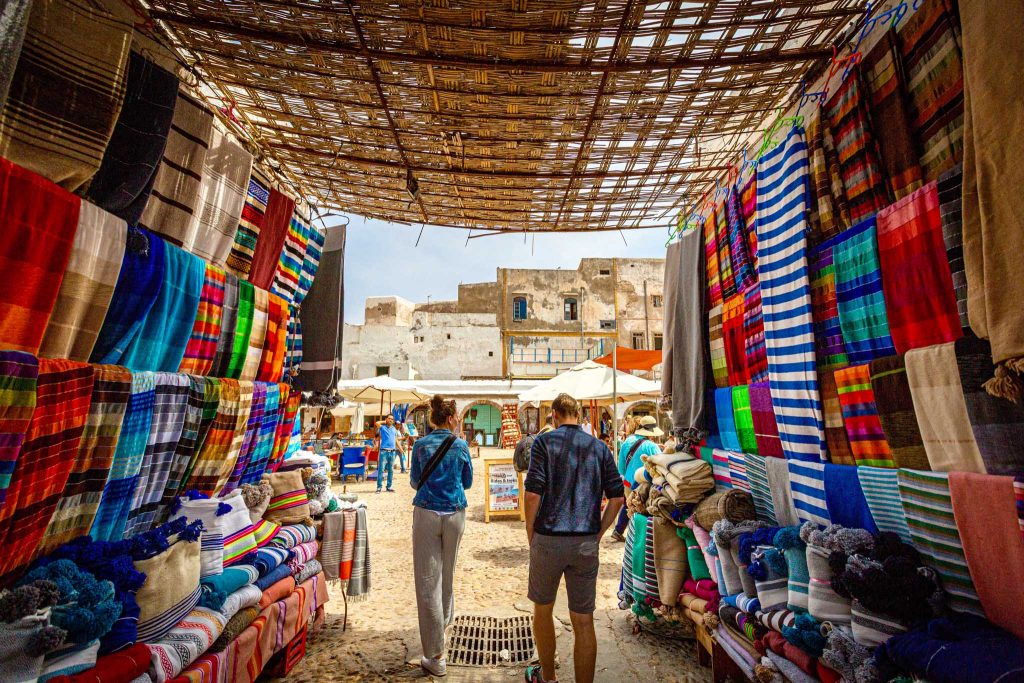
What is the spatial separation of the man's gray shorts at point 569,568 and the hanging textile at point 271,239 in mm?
2690

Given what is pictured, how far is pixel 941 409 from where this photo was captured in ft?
6.05

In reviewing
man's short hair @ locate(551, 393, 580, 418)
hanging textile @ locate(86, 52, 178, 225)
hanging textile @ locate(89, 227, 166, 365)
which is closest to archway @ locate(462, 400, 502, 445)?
man's short hair @ locate(551, 393, 580, 418)

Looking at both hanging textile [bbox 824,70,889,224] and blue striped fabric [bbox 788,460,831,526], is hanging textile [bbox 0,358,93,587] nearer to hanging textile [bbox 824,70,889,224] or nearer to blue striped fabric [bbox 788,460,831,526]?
blue striped fabric [bbox 788,460,831,526]

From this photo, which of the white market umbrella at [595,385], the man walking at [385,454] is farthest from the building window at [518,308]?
the white market umbrella at [595,385]

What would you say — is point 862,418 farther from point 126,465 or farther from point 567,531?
point 126,465

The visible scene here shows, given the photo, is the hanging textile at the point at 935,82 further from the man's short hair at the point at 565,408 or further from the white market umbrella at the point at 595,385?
the white market umbrella at the point at 595,385

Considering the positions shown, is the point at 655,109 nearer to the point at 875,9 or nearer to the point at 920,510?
the point at 875,9

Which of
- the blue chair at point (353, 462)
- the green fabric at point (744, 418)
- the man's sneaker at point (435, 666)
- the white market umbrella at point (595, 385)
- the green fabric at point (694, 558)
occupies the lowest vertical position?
the man's sneaker at point (435, 666)

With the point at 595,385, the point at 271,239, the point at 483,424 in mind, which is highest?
the point at 271,239

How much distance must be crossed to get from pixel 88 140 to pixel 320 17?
116cm

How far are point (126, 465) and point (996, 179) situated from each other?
366 cm

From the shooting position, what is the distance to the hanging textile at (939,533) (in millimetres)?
1792

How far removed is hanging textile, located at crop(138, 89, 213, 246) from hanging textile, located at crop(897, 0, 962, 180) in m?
3.48

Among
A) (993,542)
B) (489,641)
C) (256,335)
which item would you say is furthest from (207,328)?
(993,542)
